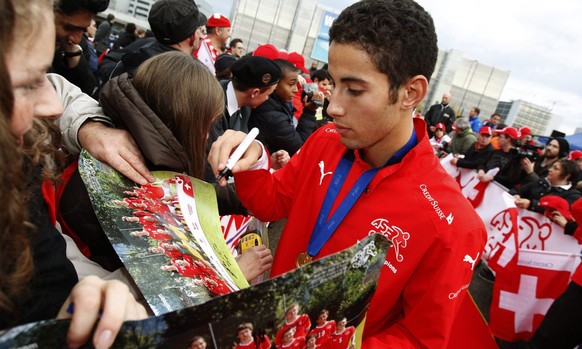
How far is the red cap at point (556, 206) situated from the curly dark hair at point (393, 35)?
4.12 meters

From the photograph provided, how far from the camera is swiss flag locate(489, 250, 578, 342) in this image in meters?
3.90

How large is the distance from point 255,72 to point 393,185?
2.08m

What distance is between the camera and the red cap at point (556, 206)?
4.50 m

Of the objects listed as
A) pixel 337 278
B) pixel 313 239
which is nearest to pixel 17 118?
pixel 337 278

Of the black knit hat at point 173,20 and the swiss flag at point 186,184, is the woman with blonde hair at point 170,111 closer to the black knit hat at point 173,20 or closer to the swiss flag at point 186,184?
the swiss flag at point 186,184

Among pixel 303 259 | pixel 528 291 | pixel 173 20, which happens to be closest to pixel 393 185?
pixel 303 259

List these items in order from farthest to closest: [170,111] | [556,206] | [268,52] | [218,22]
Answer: [218,22], [268,52], [556,206], [170,111]

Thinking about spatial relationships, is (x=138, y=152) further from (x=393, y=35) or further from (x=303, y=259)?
(x=393, y=35)

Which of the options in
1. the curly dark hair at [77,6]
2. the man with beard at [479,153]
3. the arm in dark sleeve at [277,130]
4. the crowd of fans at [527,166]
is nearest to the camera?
the curly dark hair at [77,6]

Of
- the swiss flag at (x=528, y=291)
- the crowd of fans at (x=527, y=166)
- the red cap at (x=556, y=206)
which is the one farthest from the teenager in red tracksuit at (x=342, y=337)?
the red cap at (x=556, y=206)

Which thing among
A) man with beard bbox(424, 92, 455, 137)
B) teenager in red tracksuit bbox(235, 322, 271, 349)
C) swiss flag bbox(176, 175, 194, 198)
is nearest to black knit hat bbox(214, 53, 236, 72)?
swiss flag bbox(176, 175, 194, 198)

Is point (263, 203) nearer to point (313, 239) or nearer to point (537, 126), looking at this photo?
point (313, 239)

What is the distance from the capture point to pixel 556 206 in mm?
4527

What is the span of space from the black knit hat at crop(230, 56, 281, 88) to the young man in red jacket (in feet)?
5.79
